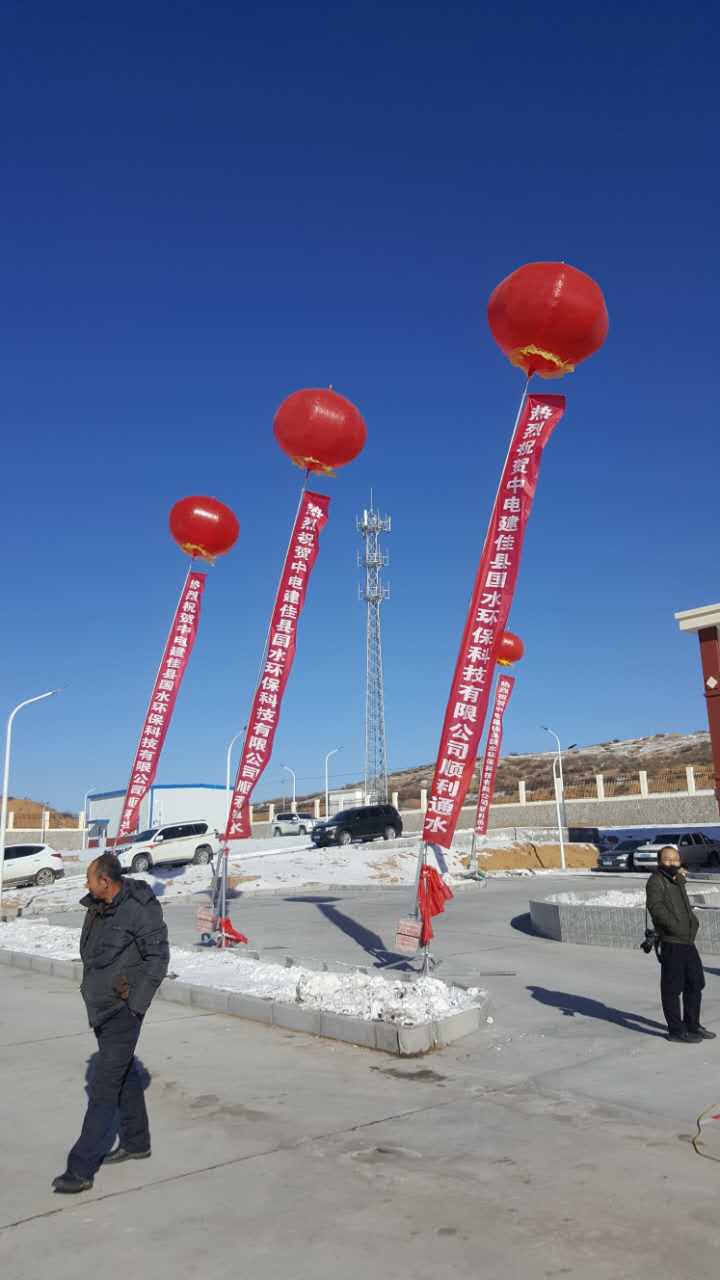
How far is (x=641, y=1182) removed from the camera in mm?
4379

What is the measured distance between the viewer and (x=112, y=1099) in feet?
15.3

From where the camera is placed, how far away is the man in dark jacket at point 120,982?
4.73m

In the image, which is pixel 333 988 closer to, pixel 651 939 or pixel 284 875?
pixel 651 939

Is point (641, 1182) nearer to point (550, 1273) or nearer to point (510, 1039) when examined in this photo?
point (550, 1273)

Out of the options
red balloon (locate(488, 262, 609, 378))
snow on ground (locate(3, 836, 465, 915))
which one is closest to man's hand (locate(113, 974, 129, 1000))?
red balloon (locate(488, 262, 609, 378))

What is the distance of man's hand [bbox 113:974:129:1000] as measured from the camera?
4.79 meters

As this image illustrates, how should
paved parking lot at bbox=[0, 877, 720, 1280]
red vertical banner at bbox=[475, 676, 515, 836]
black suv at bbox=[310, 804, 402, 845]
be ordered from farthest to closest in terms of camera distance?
black suv at bbox=[310, 804, 402, 845] → red vertical banner at bbox=[475, 676, 515, 836] → paved parking lot at bbox=[0, 877, 720, 1280]

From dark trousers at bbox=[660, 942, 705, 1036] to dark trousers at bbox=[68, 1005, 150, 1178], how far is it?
454 cm

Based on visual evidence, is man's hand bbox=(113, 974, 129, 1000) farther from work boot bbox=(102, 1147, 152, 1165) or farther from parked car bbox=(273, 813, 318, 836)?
parked car bbox=(273, 813, 318, 836)

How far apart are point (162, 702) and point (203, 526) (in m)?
4.60

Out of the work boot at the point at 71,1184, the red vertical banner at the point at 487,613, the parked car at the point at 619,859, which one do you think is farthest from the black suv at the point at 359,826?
the work boot at the point at 71,1184

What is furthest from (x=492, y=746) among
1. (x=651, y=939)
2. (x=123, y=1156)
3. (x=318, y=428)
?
(x=123, y=1156)

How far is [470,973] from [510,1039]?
3.46m

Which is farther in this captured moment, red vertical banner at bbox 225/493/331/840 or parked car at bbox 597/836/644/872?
parked car at bbox 597/836/644/872
